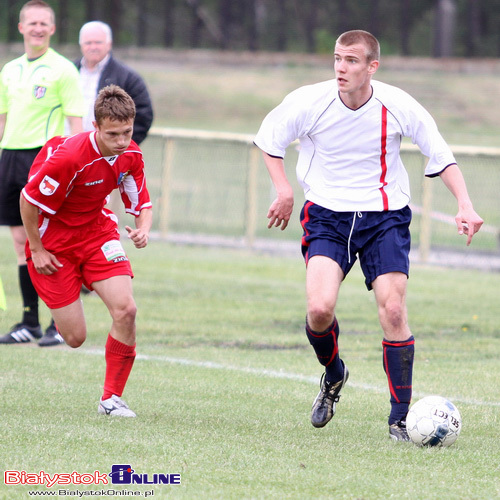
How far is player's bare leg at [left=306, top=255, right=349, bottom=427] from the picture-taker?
→ 5.00 m

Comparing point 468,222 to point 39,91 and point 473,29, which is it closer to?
point 39,91

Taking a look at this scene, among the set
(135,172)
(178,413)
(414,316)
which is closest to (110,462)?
(178,413)

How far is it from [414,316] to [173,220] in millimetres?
7021

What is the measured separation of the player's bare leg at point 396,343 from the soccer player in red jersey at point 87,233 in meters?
1.35

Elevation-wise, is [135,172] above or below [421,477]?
above

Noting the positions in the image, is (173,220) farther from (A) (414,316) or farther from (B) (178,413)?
(B) (178,413)

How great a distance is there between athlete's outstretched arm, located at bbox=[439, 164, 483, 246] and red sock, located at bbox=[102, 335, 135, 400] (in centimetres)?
196

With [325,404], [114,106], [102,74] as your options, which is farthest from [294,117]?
[102,74]

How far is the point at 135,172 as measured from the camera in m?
5.52

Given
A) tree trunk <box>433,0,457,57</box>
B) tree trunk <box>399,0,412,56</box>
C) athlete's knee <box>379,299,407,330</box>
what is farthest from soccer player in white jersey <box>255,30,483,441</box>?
tree trunk <box>399,0,412,56</box>

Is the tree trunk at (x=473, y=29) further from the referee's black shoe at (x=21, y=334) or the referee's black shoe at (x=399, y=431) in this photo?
the referee's black shoe at (x=399, y=431)

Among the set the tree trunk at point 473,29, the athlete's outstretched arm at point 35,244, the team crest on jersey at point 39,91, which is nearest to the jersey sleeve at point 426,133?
the athlete's outstretched arm at point 35,244

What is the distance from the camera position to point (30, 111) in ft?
24.6

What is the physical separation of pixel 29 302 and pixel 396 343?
356 cm
